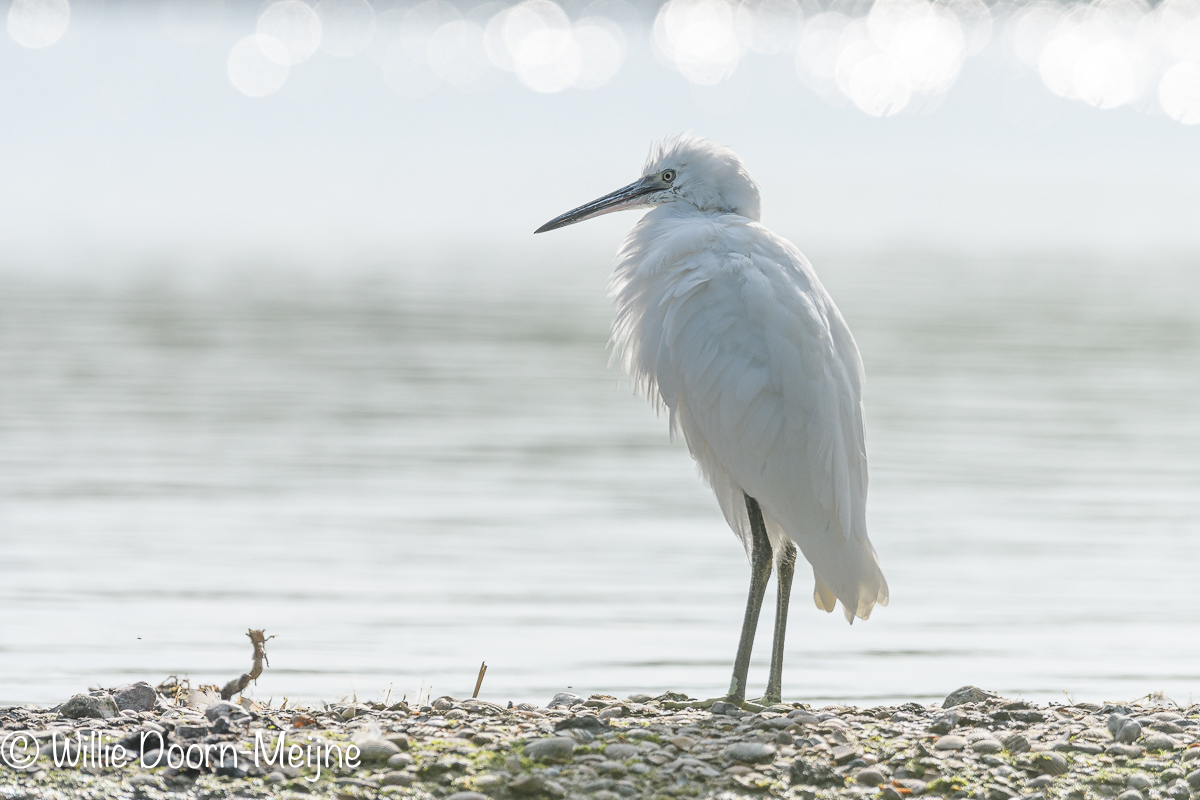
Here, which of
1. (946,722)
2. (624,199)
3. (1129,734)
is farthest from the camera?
(624,199)

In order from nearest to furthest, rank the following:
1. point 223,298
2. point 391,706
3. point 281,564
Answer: point 391,706 → point 281,564 → point 223,298

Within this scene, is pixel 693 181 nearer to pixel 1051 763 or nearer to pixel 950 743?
pixel 950 743

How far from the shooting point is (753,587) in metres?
6.87

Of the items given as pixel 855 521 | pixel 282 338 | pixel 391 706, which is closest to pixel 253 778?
pixel 391 706

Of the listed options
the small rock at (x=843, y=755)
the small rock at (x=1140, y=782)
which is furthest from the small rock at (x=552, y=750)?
the small rock at (x=1140, y=782)

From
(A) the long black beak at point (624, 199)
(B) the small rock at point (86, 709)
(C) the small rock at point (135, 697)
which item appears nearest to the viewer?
(B) the small rock at point (86, 709)

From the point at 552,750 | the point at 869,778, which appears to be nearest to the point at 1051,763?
the point at 869,778

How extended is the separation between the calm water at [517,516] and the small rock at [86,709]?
4.96 feet

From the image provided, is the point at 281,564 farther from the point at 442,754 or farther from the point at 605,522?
the point at 442,754

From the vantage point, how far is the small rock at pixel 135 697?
6250 mm

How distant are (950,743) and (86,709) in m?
3.30

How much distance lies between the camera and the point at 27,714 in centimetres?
605

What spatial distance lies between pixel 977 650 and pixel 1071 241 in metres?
39.8

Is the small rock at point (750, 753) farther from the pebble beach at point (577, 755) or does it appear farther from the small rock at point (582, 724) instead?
the small rock at point (582, 724)
